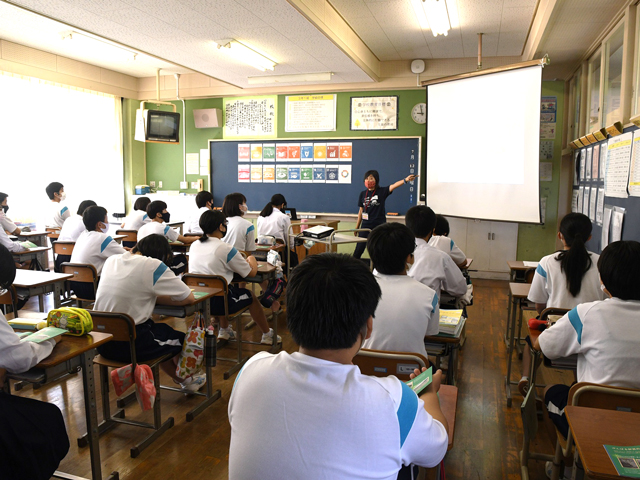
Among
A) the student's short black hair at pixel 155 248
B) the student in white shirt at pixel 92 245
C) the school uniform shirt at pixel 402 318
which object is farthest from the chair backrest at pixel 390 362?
the student in white shirt at pixel 92 245

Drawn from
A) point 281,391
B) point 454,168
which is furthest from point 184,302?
point 454,168

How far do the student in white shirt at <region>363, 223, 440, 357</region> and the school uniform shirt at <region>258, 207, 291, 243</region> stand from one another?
336cm

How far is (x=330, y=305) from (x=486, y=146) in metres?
4.84

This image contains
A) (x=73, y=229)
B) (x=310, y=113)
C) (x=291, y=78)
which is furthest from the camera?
(x=310, y=113)

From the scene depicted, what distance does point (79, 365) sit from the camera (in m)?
1.94

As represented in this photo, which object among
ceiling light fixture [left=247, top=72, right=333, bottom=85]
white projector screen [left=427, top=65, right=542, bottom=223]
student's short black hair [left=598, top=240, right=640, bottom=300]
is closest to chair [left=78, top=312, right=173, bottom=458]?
student's short black hair [left=598, top=240, right=640, bottom=300]

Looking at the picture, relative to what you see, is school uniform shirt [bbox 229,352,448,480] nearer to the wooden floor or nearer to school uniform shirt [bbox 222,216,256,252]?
the wooden floor

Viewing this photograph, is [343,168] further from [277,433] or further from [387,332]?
[277,433]

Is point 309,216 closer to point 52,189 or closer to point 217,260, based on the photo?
point 52,189

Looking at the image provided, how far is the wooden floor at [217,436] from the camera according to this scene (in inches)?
89.2

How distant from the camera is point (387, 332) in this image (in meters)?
1.98

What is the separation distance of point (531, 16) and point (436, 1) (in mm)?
1240

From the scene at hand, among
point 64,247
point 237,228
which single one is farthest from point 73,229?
point 237,228

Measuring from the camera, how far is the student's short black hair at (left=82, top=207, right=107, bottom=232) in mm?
3818
